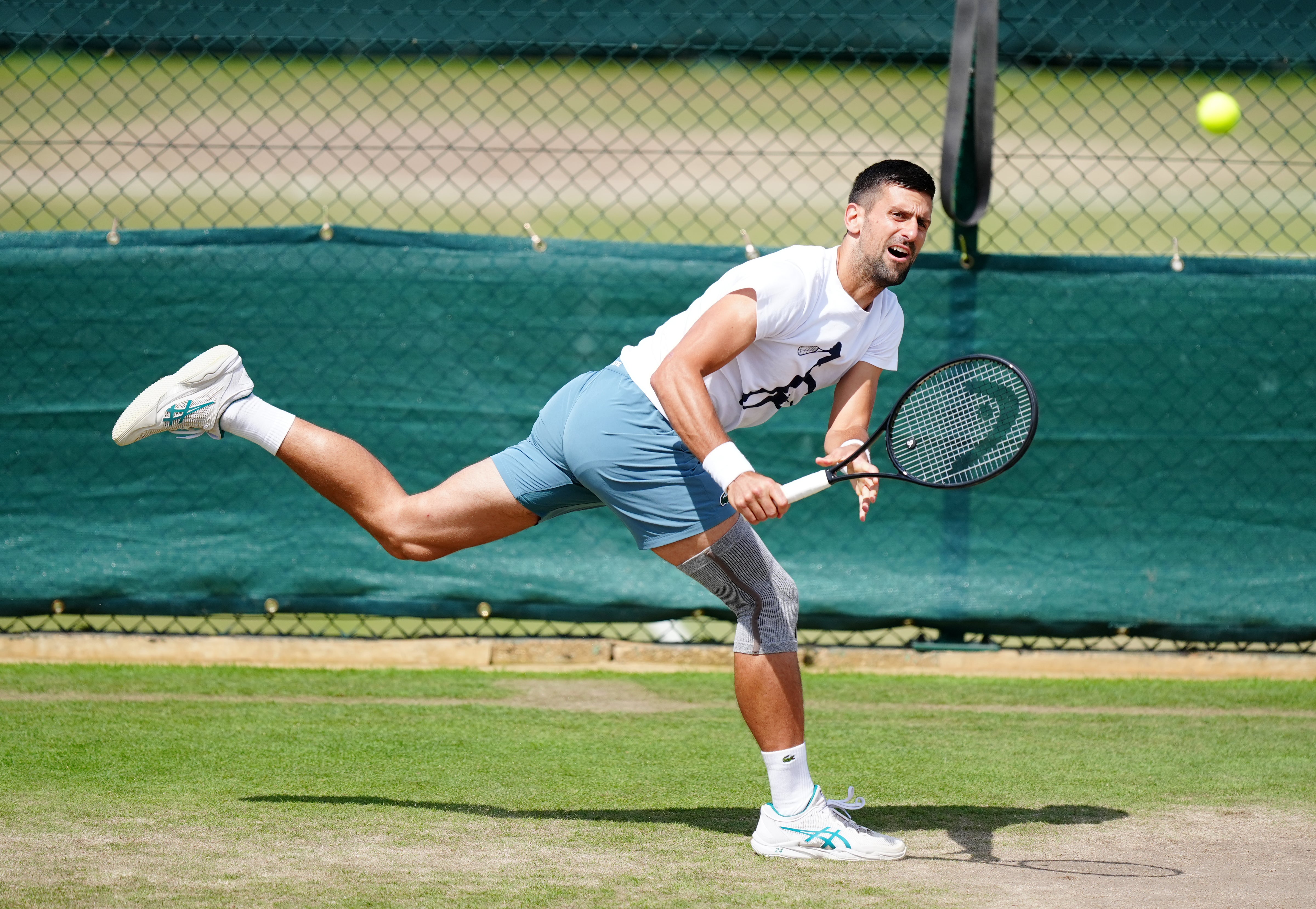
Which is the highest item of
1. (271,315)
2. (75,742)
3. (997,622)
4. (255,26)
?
(255,26)

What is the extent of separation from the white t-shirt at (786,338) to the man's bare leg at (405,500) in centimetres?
49

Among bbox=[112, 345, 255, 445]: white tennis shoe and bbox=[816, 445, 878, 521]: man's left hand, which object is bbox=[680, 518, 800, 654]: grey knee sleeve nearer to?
bbox=[816, 445, 878, 521]: man's left hand

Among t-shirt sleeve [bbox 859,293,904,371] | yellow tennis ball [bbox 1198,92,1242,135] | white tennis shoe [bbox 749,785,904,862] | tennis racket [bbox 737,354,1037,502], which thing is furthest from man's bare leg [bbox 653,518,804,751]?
yellow tennis ball [bbox 1198,92,1242,135]

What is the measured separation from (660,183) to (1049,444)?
13465 millimetres

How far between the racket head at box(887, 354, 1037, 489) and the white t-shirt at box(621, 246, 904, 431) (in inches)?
6.5

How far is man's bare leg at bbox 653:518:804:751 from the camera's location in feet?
10.5

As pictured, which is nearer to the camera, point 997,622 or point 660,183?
point 997,622

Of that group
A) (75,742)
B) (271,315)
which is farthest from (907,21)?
(75,742)

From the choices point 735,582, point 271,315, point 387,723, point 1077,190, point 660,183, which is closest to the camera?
point 735,582

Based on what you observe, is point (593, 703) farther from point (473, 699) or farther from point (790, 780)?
point (790, 780)

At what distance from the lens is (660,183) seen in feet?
59.0

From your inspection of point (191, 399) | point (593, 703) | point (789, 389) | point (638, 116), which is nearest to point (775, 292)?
point (789, 389)

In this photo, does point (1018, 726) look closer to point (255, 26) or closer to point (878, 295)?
point (878, 295)

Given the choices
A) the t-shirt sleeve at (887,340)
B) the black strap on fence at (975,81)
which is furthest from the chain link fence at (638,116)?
the t-shirt sleeve at (887,340)
